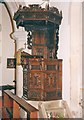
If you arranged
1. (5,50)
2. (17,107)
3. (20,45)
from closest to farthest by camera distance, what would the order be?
(17,107) < (20,45) < (5,50)

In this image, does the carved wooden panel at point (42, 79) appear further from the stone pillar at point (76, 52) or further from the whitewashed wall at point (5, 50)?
the whitewashed wall at point (5, 50)

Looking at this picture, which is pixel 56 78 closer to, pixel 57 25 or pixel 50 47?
pixel 50 47

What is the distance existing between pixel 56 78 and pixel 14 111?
1.14m

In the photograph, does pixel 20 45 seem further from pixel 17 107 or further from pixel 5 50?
pixel 17 107

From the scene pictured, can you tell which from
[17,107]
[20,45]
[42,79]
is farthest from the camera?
[20,45]

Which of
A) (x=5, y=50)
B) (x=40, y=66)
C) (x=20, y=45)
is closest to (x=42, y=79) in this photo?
(x=40, y=66)

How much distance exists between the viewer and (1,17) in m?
7.46

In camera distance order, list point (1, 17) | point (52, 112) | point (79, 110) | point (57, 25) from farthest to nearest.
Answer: point (1, 17) → point (57, 25) → point (79, 110) → point (52, 112)

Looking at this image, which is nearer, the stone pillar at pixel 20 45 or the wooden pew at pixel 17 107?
the wooden pew at pixel 17 107

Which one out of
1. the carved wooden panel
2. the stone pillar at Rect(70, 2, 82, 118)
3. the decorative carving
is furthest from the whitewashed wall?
the stone pillar at Rect(70, 2, 82, 118)

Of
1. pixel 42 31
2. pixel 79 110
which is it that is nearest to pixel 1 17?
pixel 42 31

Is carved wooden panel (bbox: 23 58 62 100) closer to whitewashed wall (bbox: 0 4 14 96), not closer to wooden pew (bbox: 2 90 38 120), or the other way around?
wooden pew (bbox: 2 90 38 120)

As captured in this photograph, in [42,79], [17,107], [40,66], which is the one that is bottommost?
[17,107]

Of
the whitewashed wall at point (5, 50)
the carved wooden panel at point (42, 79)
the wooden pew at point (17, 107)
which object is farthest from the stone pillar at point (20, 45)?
the wooden pew at point (17, 107)
